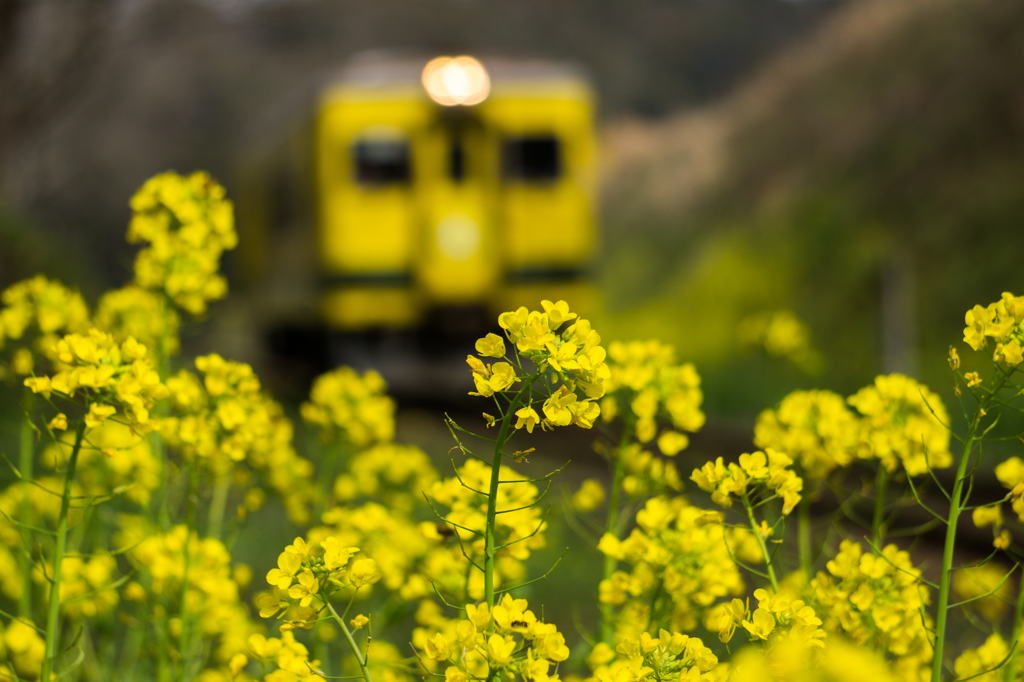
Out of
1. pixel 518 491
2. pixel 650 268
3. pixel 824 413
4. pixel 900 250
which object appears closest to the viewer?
pixel 518 491

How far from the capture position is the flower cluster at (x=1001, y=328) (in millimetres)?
1272

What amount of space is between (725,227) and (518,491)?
1563 cm

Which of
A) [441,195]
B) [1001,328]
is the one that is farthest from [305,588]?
[441,195]

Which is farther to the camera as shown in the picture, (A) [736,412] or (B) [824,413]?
(A) [736,412]

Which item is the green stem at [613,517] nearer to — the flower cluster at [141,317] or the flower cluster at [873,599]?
the flower cluster at [873,599]

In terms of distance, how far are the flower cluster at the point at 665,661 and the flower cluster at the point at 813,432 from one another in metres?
0.56

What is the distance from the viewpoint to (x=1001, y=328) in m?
1.29

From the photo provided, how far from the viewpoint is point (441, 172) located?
31.5ft

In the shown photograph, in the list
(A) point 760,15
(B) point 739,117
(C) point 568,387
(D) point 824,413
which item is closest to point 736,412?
(D) point 824,413

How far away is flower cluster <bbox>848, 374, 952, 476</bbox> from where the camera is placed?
161cm

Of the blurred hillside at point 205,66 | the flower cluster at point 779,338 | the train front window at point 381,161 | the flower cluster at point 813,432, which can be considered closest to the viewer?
the flower cluster at point 813,432

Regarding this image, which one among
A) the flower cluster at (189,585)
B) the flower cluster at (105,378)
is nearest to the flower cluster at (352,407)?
the flower cluster at (189,585)

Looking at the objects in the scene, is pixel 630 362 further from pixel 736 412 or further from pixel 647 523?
pixel 736 412

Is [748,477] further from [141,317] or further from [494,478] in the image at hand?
[141,317]
